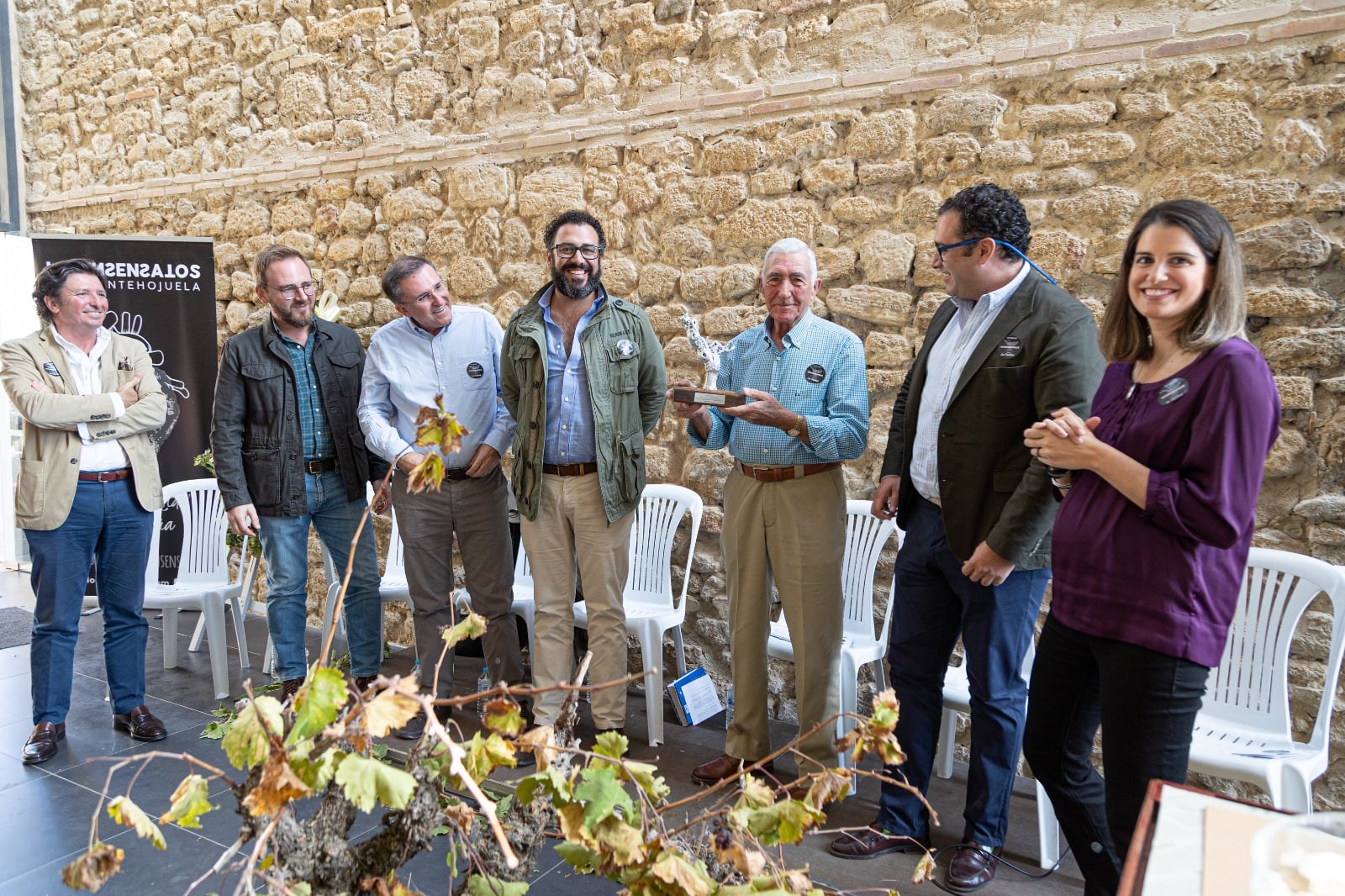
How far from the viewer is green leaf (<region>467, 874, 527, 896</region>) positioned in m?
0.89

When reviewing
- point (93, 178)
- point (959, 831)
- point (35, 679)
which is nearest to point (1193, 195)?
point (959, 831)

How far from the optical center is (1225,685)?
96.9 inches

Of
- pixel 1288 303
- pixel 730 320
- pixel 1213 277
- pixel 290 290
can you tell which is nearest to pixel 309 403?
pixel 290 290

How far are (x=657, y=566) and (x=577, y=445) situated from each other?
0.79 meters

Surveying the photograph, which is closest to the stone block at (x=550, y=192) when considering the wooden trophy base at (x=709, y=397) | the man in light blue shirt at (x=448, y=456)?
the man in light blue shirt at (x=448, y=456)

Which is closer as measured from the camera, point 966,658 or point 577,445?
point 966,658

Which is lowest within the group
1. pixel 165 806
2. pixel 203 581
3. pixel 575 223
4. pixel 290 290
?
pixel 165 806

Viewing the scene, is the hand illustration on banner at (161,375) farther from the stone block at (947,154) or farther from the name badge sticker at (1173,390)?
the name badge sticker at (1173,390)

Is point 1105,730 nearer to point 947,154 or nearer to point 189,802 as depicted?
point 189,802

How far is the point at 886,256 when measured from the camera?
345cm

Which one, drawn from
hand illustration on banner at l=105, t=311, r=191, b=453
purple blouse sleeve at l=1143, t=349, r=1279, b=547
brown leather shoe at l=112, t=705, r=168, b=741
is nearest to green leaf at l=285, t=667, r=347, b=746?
purple blouse sleeve at l=1143, t=349, r=1279, b=547

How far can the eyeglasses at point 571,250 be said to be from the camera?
316cm

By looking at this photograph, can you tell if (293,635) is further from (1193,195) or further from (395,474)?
(1193,195)

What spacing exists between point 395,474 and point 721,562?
143 centimetres
